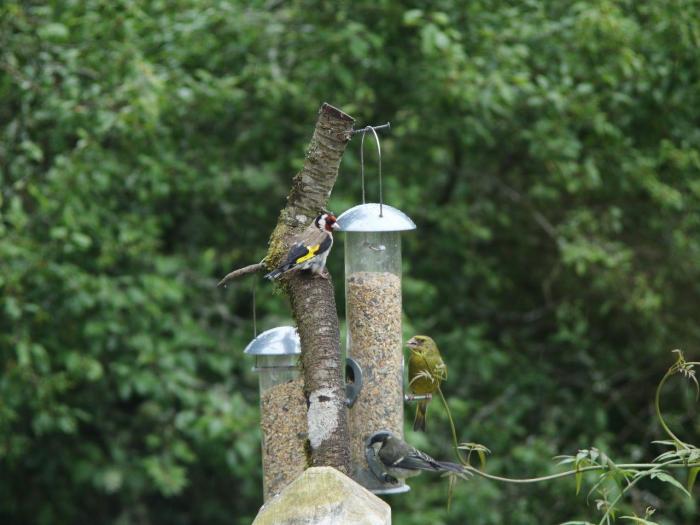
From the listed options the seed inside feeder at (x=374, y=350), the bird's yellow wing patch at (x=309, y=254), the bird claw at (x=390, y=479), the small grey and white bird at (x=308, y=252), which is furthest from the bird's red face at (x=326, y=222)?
the bird claw at (x=390, y=479)

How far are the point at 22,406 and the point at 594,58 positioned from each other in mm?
4365

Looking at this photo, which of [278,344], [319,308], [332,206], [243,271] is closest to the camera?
[319,308]

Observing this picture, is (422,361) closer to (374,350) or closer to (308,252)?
(374,350)

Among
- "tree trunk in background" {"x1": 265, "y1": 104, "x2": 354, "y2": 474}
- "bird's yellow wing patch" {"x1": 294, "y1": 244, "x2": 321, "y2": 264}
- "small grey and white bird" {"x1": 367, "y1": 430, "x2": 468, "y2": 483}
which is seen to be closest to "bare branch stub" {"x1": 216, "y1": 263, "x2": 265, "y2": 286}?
"tree trunk in background" {"x1": 265, "y1": 104, "x2": 354, "y2": 474}

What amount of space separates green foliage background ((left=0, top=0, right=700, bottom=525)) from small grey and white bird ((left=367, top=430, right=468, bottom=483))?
2.39 meters

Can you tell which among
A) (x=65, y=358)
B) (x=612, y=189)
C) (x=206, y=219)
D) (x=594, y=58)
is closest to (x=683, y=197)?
(x=612, y=189)

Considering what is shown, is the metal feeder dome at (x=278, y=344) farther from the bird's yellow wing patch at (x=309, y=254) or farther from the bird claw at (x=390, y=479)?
the bird claw at (x=390, y=479)

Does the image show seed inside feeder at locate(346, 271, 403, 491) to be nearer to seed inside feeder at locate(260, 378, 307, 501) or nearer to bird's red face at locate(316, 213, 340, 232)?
seed inside feeder at locate(260, 378, 307, 501)

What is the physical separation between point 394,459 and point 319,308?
0.78 metres

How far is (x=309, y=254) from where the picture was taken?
3.39 m

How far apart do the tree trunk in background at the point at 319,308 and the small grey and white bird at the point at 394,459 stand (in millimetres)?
528

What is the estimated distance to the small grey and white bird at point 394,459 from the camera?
12.4 feet

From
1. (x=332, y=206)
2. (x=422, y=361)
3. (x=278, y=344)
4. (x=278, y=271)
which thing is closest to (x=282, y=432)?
(x=278, y=344)

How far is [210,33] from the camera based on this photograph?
23.9 ft
